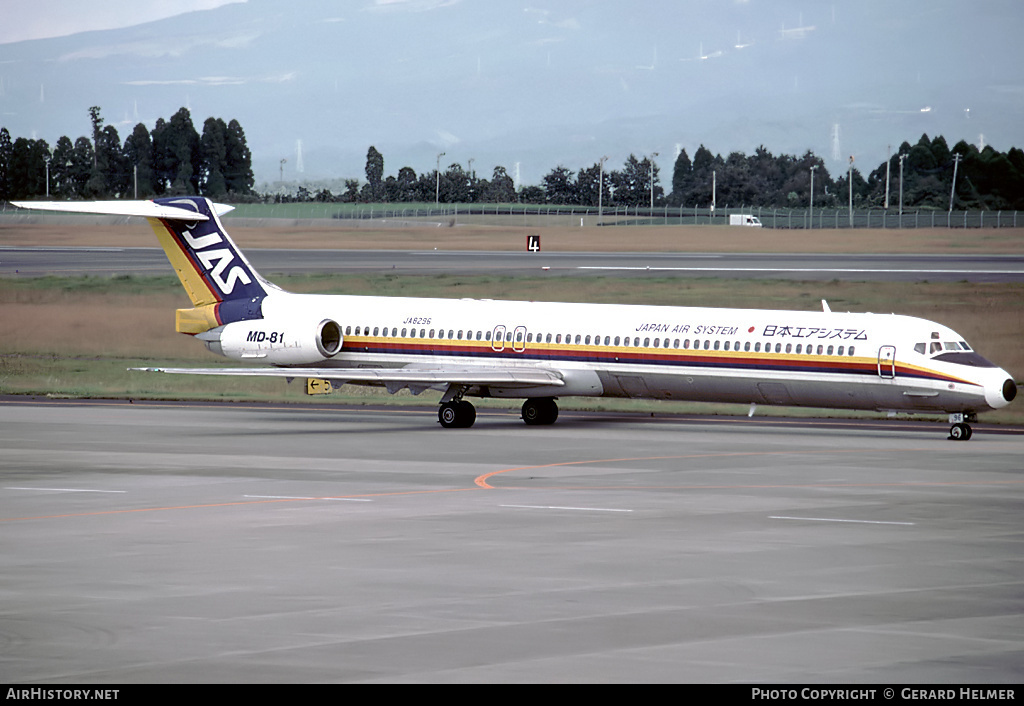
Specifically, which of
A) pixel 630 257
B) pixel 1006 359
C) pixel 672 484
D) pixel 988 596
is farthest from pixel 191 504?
pixel 630 257

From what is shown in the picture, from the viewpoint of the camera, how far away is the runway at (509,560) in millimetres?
13031

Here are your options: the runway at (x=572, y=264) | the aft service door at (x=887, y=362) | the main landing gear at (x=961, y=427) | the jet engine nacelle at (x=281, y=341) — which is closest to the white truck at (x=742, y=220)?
the runway at (x=572, y=264)

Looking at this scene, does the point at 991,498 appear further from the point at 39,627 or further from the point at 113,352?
the point at 113,352

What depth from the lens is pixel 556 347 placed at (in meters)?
39.7

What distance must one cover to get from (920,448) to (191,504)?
58.8 ft

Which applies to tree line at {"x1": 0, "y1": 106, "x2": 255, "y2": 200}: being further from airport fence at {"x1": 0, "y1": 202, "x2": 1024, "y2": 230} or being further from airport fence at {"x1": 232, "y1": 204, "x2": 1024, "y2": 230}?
airport fence at {"x1": 232, "y1": 204, "x2": 1024, "y2": 230}

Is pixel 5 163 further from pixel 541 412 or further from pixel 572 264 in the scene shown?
pixel 541 412

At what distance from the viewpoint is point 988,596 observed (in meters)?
16.2

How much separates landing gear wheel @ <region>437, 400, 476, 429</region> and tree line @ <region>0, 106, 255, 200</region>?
5896 inches

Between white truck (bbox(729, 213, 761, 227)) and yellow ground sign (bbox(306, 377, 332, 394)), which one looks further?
white truck (bbox(729, 213, 761, 227))

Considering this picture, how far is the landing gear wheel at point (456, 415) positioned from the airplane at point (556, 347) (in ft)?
0.13

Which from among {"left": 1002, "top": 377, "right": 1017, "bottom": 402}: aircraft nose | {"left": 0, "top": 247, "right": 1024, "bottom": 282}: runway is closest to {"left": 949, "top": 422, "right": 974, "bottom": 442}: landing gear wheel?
{"left": 1002, "top": 377, "right": 1017, "bottom": 402}: aircraft nose

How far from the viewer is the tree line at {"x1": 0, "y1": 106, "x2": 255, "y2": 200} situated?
7308 inches

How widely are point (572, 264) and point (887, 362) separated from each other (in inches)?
2162
